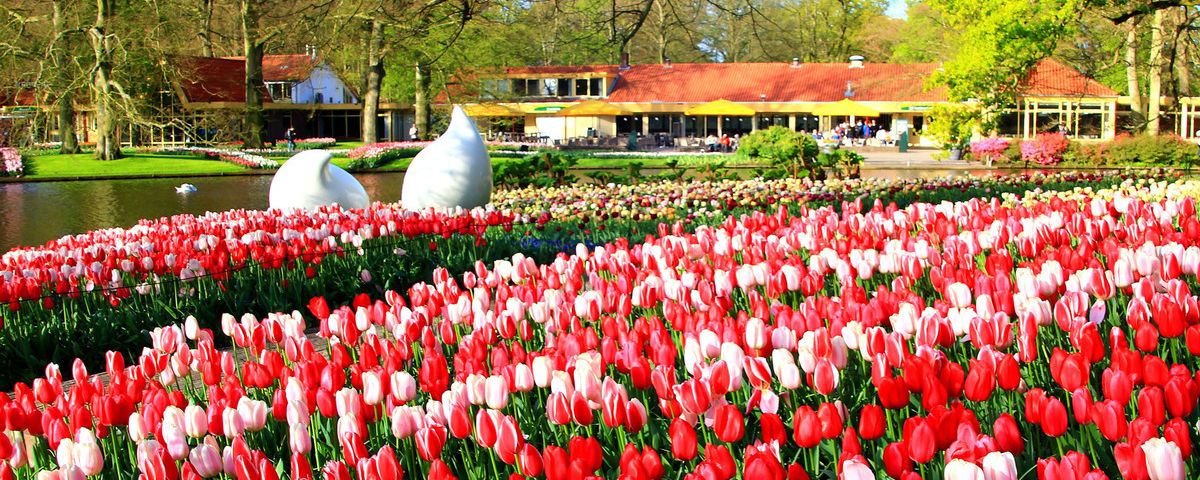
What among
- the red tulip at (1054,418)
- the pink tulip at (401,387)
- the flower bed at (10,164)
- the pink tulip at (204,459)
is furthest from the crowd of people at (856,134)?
the pink tulip at (204,459)

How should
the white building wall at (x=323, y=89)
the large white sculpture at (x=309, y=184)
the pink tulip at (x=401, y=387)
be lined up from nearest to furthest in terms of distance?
the pink tulip at (x=401, y=387)
the large white sculpture at (x=309, y=184)
the white building wall at (x=323, y=89)

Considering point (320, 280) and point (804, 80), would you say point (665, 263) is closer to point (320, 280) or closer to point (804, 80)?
point (320, 280)

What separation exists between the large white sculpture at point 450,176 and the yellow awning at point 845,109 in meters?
36.3

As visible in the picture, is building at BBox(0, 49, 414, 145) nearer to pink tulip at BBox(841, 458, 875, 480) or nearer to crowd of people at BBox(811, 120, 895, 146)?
crowd of people at BBox(811, 120, 895, 146)

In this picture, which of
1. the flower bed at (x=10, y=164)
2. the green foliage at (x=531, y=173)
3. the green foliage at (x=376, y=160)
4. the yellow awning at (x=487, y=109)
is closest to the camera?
the green foliage at (x=531, y=173)

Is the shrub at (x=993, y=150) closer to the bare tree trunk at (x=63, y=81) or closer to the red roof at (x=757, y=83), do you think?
the red roof at (x=757, y=83)

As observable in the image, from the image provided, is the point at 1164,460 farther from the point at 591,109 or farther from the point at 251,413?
the point at 591,109

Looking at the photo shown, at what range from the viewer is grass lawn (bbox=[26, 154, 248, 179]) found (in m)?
29.6

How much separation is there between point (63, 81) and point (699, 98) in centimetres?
2999

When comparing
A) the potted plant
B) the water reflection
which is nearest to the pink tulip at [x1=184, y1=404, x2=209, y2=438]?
the water reflection

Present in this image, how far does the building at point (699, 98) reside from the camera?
50.8 meters

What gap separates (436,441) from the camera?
2936mm

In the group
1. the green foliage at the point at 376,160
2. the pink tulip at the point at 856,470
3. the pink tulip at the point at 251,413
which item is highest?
the green foliage at the point at 376,160

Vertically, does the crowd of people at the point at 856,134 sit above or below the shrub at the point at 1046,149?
above
